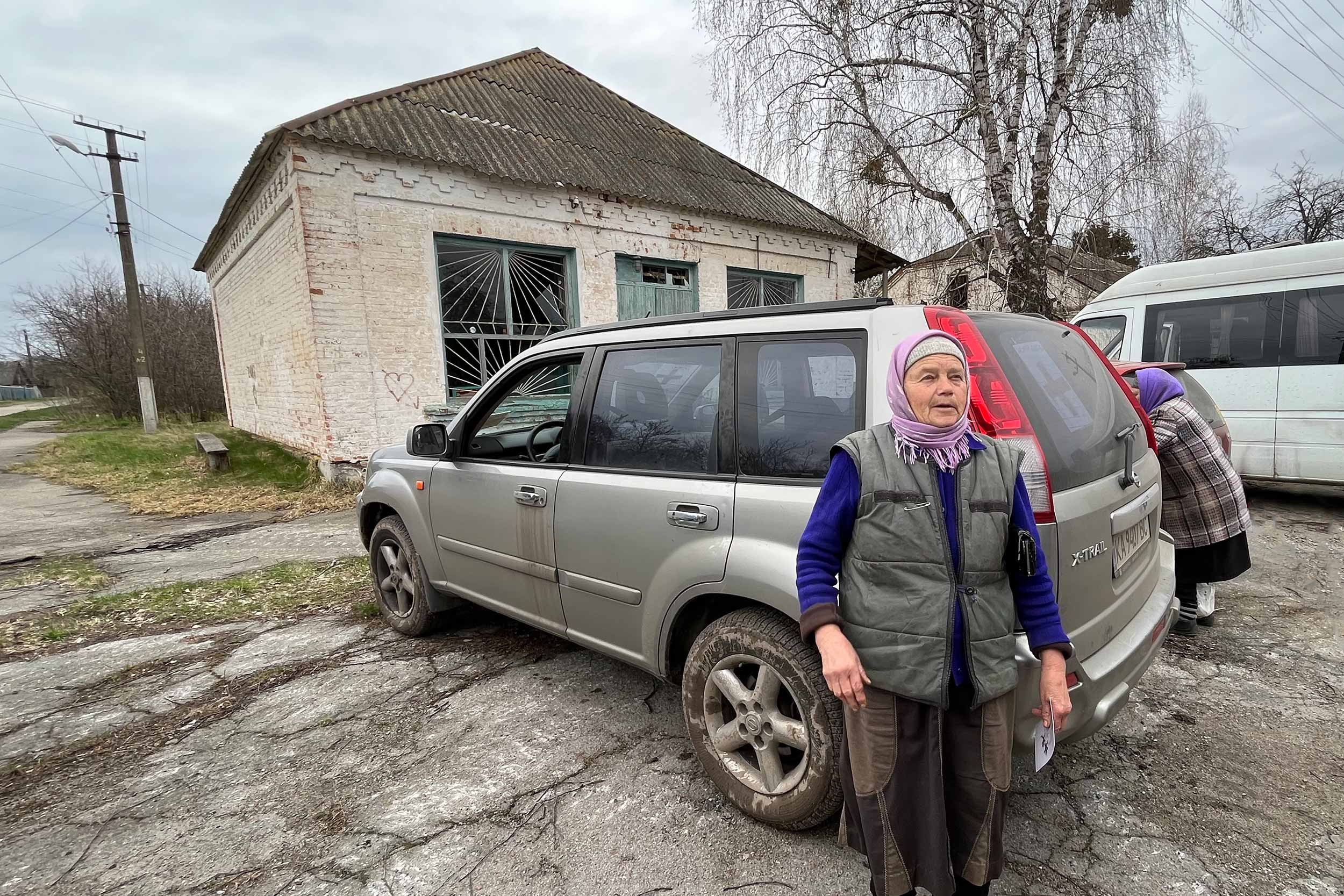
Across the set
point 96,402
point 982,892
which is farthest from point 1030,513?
point 96,402

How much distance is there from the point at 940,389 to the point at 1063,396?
36.6 inches

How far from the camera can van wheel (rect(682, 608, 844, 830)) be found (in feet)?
6.50

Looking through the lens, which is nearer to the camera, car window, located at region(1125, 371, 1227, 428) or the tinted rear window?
the tinted rear window

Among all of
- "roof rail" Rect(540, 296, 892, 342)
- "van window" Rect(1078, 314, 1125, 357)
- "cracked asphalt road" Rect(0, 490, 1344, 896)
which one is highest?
"van window" Rect(1078, 314, 1125, 357)

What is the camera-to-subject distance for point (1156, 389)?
341cm

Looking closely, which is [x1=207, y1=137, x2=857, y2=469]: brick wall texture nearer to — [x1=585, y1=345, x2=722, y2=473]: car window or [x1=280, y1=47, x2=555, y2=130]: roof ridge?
[x1=280, y1=47, x2=555, y2=130]: roof ridge

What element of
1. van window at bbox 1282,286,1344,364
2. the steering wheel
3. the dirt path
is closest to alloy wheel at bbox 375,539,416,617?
the steering wheel

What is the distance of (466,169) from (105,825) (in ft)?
27.2

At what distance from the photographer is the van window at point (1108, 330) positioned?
23.7 ft

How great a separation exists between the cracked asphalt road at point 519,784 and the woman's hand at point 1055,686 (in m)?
0.78

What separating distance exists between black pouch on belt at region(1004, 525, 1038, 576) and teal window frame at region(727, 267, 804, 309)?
1064cm

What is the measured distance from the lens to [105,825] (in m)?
2.37

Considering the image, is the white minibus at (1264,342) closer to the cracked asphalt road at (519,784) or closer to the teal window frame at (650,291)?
the cracked asphalt road at (519,784)

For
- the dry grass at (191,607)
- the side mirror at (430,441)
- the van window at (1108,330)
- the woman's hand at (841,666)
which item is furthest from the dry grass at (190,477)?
the van window at (1108,330)
